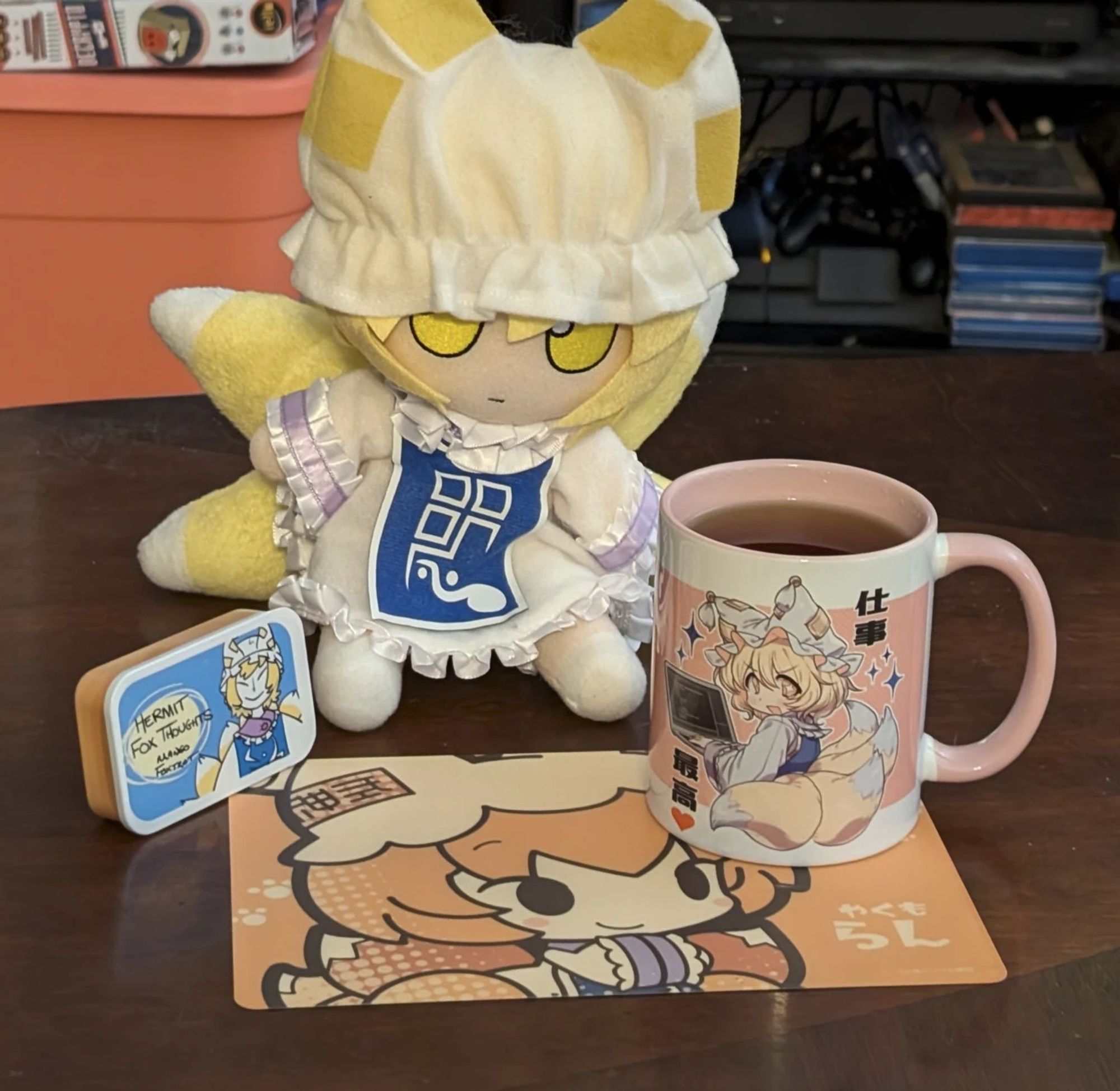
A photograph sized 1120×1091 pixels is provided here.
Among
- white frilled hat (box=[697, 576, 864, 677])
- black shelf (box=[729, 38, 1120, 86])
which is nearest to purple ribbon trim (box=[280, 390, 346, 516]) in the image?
white frilled hat (box=[697, 576, 864, 677])

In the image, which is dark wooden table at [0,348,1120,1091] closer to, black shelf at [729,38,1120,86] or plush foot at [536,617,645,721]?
plush foot at [536,617,645,721]

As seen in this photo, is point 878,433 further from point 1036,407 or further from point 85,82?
point 85,82

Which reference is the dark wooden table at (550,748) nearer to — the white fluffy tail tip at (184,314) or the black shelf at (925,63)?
the white fluffy tail tip at (184,314)

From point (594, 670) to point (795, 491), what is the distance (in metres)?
0.11

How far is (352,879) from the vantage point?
51cm

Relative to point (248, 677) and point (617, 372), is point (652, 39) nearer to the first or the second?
point (617, 372)

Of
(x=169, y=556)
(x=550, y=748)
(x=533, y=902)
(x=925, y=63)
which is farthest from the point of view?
(x=925, y=63)

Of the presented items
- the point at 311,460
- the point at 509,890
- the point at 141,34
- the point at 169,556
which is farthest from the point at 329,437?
the point at 141,34

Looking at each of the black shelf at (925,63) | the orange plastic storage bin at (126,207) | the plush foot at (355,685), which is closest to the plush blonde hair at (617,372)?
the plush foot at (355,685)

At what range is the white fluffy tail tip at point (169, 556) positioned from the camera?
2.31 feet

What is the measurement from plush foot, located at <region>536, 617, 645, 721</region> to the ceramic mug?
0.22 feet

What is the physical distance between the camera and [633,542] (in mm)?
650

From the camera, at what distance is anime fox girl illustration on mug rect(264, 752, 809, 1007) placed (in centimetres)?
47

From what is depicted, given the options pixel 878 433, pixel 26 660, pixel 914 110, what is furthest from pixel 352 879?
pixel 914 110
